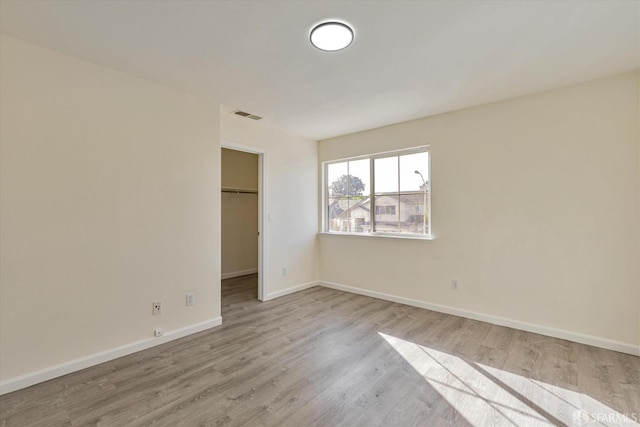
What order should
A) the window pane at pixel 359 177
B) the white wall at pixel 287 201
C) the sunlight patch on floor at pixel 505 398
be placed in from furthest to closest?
the window pane at pixel 359 177, the white wall at pixel 287 201, the sunlight patch on floor at pixel 505 398

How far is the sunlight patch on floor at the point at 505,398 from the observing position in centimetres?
173

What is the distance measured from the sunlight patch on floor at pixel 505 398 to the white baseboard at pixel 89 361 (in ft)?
7.30

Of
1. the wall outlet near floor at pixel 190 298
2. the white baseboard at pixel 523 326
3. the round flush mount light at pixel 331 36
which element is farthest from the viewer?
the wall outlet near floor at pixel 190 298

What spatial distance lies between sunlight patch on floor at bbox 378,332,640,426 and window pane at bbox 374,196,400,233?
79.7 inches

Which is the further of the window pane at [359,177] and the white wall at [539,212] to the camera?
the window pane at [359,177]

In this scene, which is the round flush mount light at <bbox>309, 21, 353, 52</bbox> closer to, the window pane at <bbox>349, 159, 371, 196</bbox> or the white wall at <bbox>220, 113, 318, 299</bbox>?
the white wall at <bbox>220, 113, 318, 299</bbox>

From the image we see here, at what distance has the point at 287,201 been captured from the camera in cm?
443

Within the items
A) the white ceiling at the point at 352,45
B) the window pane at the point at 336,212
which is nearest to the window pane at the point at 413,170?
the white ceiling at the point at 352,45

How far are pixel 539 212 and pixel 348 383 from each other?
2.55 m

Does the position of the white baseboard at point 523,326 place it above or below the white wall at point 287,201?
below

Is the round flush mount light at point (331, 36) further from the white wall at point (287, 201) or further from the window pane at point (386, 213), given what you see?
the window pane at point (386, 213)

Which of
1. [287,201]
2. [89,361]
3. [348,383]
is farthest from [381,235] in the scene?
[89,361]

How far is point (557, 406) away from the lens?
1.84 metres

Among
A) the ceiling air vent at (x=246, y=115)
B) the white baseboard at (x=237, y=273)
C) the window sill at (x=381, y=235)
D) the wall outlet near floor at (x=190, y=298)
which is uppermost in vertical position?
the ceiling air vent at (x=246, y=115)
